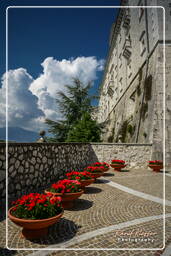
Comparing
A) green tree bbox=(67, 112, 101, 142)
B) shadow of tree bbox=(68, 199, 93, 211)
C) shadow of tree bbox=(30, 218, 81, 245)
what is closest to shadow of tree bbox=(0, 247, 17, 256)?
shadow of tree bbox=(30, 218, 81, 245)

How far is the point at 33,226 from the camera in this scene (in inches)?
118

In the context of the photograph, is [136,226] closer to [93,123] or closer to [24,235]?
[24,235]

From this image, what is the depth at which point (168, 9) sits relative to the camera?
611 inches

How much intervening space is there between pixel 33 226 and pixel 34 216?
0.56 ft

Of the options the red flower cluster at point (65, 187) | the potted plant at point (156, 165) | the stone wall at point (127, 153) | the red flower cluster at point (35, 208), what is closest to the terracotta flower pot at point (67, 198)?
the red flower cluster at point (65, 187)

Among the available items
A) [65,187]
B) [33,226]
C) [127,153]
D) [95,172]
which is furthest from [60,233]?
[127,153]

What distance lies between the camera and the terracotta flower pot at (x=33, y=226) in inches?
117

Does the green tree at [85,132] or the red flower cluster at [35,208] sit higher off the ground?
the green tree at [85,132]

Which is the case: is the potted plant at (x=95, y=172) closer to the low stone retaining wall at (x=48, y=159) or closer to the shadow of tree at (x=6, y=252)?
the low stone retaining wall at (x=48, y=159)

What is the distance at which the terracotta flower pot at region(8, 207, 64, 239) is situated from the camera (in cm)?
298

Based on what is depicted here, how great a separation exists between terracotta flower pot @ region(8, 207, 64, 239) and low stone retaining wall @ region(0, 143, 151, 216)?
2275mm

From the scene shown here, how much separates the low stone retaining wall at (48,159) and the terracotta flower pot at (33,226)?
227cm

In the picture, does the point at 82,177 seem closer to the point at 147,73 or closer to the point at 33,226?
the point at 33,226

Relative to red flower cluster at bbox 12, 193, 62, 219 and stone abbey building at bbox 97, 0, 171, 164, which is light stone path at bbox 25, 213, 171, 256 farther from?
stone abbey building at bbox 97, 0, 171, 164
